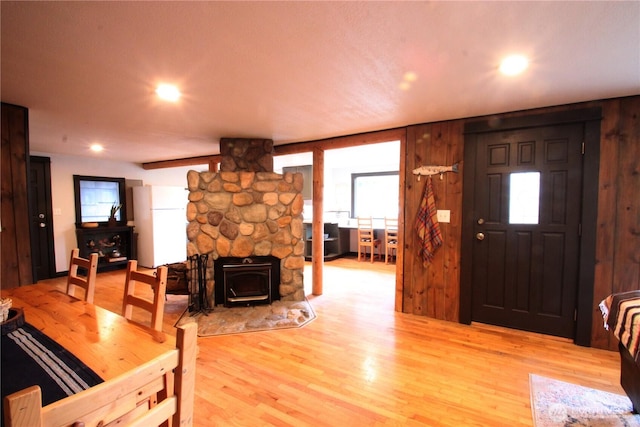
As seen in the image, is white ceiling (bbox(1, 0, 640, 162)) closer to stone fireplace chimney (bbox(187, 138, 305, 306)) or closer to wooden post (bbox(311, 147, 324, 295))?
stone fireplace chimney (bbox(187, 138, 305, 306))

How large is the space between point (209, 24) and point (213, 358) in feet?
8.01

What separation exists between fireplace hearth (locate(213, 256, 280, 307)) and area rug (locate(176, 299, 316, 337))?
0.32ft

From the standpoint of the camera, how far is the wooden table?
101 centimetres

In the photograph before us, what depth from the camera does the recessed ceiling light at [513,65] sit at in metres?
1.76

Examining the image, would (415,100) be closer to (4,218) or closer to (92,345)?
(92,345)

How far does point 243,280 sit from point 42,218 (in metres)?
3.95

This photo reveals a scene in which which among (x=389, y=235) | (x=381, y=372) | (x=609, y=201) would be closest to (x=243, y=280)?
(x=381, y=372)

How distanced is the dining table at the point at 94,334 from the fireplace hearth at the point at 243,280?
6.34 ft

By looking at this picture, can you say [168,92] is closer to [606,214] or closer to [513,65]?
[513,65]

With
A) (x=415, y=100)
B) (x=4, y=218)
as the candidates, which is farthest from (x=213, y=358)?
(x=415, y=100)

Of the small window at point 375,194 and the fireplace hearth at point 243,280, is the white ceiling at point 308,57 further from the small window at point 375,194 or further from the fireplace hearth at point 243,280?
the small window at point 375,194

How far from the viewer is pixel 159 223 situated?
555cm

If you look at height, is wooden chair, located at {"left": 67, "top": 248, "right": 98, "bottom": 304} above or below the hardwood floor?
above

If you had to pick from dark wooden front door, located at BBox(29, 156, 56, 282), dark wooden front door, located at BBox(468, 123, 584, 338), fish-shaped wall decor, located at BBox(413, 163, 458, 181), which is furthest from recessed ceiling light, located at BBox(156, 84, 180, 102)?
dark wooden front door, located at BBox(29, 156, 56, 282)
